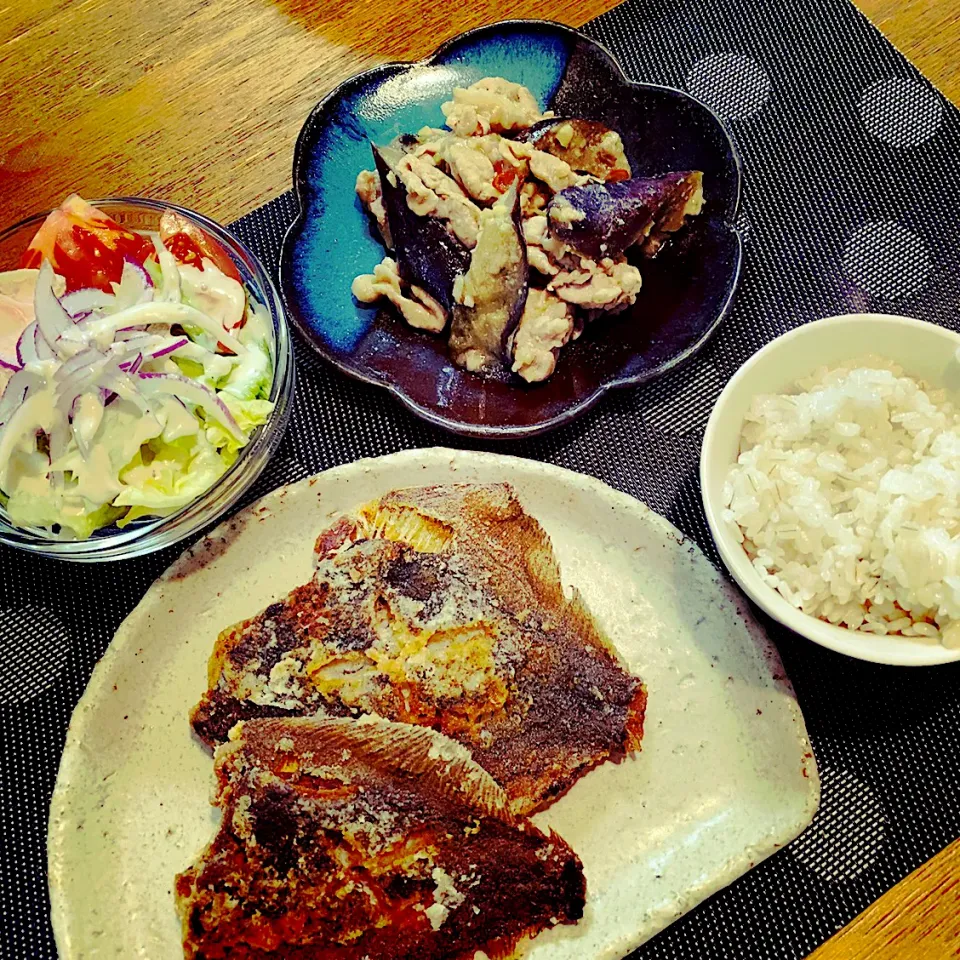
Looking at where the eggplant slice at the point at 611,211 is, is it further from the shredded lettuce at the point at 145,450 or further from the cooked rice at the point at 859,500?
the shredded lettuce at the point at 145,450

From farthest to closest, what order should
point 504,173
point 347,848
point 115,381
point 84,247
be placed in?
point 504,173, point 84,247, point 115,381, point 347,848

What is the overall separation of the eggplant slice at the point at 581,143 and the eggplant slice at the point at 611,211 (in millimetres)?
129

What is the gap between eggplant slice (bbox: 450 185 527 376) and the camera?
2.25 m

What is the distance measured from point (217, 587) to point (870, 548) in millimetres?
1520

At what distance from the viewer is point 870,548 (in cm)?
197

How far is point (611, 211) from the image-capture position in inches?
88.7

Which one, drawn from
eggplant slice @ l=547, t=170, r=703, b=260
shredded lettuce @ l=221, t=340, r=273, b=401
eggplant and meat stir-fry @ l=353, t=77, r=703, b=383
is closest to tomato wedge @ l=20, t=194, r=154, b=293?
shredded lettuce @ l=221, t=340, r=273, b=401

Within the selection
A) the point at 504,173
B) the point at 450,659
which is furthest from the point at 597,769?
the point at 504,173

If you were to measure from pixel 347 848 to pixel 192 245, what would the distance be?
1.49m

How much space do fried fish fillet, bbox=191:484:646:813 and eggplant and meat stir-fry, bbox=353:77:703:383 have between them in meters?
0.52

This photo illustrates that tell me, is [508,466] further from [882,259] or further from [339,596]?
[882,259]

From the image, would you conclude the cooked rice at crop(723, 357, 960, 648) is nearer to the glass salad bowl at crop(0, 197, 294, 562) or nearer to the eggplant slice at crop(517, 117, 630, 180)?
the eggplant slice at crop(517, 117, 630, 180)

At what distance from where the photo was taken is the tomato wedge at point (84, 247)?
221cm

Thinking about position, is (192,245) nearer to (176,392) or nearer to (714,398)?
(176,392)
